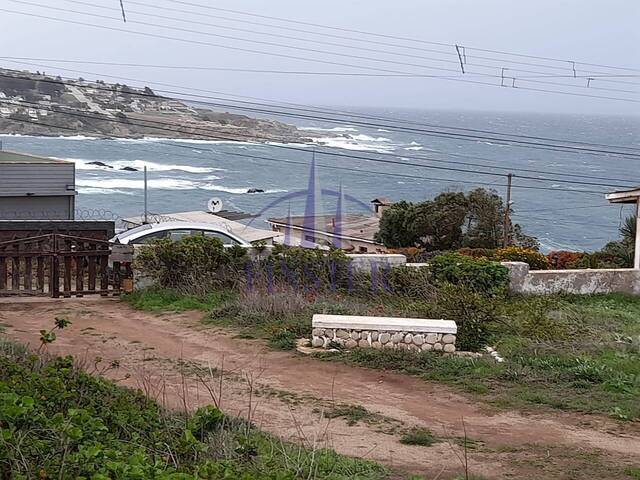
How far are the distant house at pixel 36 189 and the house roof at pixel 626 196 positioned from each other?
1643 centimetres

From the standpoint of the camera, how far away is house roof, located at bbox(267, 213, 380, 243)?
37.3 metres

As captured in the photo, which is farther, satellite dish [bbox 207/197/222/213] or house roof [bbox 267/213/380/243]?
house roof [bbox 267/213/380/243]

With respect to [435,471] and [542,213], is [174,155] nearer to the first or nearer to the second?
[542,213]

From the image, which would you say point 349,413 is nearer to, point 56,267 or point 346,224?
point 56,267

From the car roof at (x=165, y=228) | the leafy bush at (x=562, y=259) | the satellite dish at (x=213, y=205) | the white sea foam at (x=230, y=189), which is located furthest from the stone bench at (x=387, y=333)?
the white sea foam at (x=230, y=189)

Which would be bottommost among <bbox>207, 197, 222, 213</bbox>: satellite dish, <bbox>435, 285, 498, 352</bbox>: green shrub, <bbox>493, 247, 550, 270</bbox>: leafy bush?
<bbox>435, 285, 498, 352</bbox>: green shrub

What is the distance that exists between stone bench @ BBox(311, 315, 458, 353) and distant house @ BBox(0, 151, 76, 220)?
17.2 meters

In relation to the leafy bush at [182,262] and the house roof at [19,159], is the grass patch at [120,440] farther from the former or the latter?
the house roof at [19,159]

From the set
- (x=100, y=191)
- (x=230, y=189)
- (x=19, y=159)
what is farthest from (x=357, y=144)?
(x=19, y=159)

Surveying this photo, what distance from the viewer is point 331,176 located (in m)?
107

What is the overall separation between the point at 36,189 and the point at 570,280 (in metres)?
17.4

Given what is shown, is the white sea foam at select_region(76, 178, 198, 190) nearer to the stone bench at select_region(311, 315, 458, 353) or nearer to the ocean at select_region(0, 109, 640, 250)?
the ocean at select_region(0, 109, 640, 250)

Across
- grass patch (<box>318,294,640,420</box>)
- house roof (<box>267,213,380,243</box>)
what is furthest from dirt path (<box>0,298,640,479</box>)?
house roof (<box>267,213,380,243</box>)

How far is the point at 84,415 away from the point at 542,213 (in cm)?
Answer: 8467
